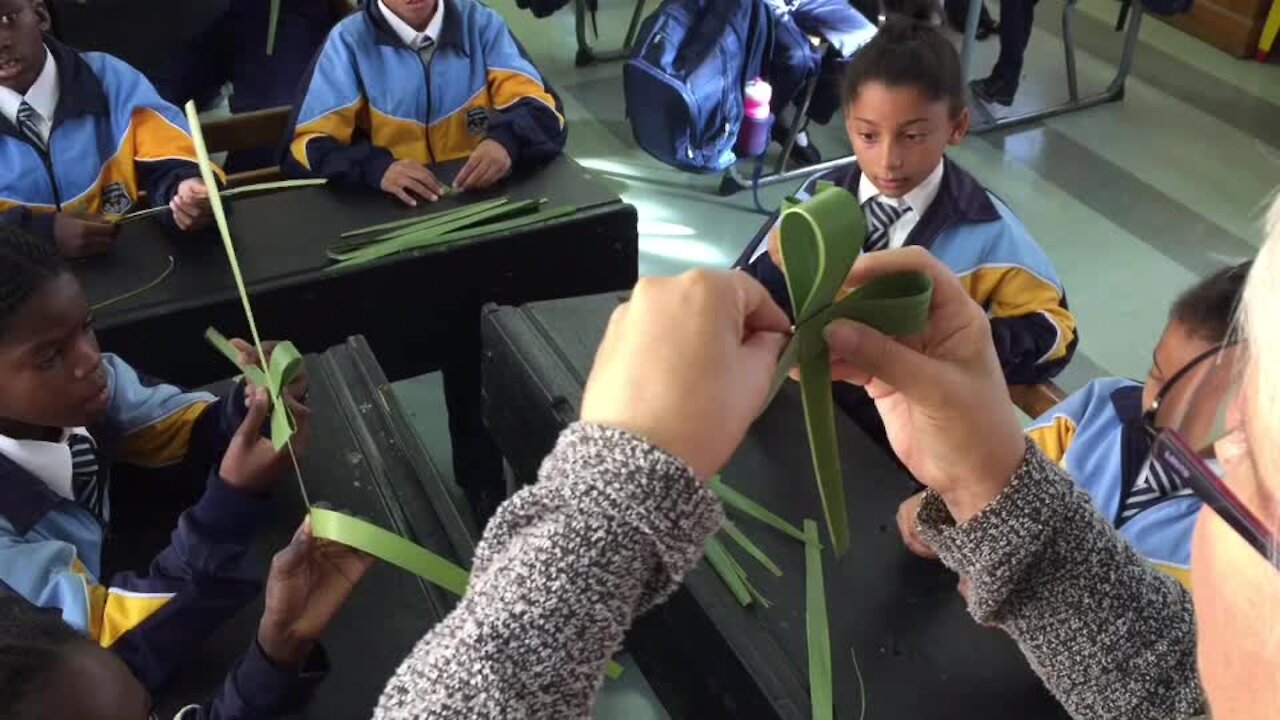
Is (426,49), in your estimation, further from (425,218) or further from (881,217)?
(881,217)

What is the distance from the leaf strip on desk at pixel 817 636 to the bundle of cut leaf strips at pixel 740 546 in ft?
0.10

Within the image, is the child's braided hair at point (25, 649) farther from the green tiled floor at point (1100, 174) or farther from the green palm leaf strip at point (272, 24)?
the green palm leaf strip at point (272, 24)

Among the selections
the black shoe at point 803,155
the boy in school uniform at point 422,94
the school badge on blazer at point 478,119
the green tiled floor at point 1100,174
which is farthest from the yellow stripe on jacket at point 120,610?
the black shoe at point 803,155

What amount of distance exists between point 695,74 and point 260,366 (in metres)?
1.96

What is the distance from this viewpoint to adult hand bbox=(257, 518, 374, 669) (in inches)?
37.9

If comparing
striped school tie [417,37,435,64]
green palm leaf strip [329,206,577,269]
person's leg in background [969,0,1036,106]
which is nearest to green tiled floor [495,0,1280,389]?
person's leg in background [969,0,1036,106]

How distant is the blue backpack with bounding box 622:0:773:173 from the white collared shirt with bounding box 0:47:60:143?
1532mm

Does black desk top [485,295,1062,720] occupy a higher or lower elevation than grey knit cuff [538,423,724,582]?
lower

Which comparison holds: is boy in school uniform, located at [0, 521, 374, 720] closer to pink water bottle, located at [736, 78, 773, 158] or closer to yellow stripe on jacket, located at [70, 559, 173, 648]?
yellow stripe on jacket, located at [70, 559, 173, 648]

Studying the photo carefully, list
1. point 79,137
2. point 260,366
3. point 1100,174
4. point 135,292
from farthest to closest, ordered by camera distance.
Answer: point 1100,174
point 79,137
point 135,292
point 260,366

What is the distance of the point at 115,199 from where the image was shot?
1966 mm

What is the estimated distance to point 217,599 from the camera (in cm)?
103

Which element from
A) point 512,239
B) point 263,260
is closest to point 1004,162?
point 512,239

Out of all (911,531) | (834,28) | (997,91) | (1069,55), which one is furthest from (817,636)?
(1069,55)
